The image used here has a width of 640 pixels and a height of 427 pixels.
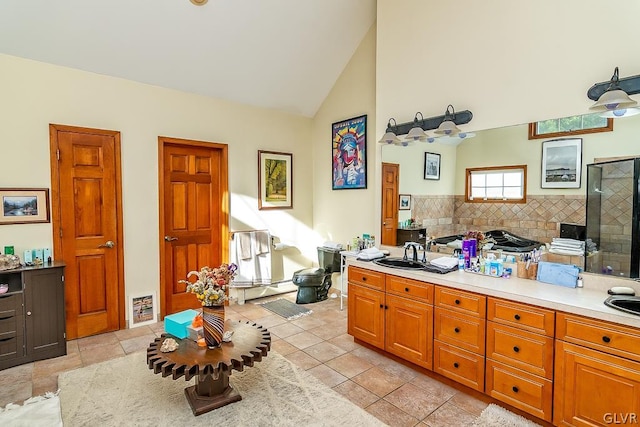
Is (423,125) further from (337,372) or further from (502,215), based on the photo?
(337,372)

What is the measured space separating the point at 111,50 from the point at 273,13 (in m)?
1.74

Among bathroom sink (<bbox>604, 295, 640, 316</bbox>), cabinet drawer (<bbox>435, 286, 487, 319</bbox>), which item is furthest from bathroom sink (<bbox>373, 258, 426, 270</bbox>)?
bathroom sink (<bbox>604, 295, 640, 316</bbox>)

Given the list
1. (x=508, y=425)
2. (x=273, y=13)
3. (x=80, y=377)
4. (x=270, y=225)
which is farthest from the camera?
(x=270, y=225)

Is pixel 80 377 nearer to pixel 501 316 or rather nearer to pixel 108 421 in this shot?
pixel 108 421

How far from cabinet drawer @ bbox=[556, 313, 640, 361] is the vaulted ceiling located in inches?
152

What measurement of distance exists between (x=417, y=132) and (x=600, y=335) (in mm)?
2083

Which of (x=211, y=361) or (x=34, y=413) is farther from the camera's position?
(x=34, y=413)

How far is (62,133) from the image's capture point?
3521mm

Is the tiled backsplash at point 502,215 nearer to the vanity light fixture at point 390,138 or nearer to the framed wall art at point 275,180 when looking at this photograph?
the vanity light fixture at point 390,138

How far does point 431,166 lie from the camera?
3.50 metres

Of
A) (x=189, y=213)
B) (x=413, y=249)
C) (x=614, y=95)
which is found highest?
(x=614, y=95)

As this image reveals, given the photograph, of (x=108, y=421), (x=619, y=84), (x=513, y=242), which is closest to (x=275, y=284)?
(x=108, y=421)

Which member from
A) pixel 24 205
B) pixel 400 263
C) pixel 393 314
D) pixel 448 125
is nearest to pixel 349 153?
pixel 448 125
